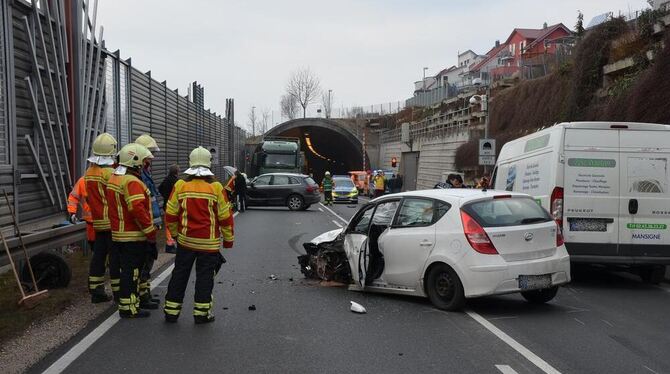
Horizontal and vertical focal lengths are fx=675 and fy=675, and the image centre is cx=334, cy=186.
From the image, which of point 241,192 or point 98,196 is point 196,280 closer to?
point 98,196

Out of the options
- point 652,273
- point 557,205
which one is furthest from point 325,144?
point 557,205

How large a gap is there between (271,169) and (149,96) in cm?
1575

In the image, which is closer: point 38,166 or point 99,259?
point 99,259

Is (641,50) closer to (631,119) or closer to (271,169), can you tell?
(631,119)

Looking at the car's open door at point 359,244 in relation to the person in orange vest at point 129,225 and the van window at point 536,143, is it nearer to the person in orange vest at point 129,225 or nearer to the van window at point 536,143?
the person in orange vest at point 129,225

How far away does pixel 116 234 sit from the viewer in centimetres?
723

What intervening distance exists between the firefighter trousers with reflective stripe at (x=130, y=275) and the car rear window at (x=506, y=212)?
3.65 meters

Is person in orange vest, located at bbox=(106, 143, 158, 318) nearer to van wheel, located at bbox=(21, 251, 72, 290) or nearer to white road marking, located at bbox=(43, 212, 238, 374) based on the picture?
white road marking, located at bbox=(43, 212, 238, 374)

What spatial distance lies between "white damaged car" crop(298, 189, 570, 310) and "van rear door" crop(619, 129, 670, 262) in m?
2.01

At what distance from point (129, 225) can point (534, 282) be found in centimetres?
447

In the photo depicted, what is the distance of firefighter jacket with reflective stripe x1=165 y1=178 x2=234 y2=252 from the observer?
6887 millimetres

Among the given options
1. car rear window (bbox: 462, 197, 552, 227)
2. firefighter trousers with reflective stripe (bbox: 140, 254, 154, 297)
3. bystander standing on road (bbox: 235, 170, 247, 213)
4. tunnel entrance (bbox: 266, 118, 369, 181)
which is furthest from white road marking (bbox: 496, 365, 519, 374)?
tunnel entrance (bbox: 266, 118, 369, 181)

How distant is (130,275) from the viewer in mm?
7160

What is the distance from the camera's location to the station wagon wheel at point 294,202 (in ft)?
91.2
